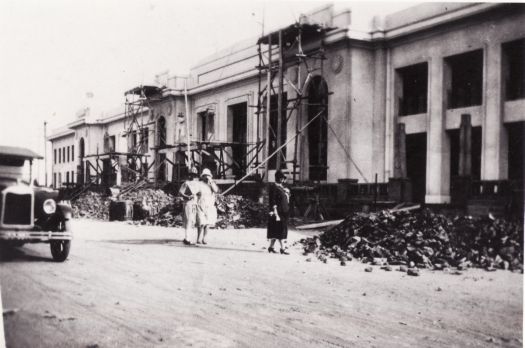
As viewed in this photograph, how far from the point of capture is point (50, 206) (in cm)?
366

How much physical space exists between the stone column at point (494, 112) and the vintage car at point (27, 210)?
3843mm

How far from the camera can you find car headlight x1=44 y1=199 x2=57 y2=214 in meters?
3.63

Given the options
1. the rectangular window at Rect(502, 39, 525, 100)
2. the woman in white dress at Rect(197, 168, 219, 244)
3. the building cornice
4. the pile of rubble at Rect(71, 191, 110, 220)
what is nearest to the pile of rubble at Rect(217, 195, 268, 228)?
the woman in white dress at Rect(197, 168, 219, 244)

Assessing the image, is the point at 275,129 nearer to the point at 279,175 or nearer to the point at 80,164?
the point at 279,175

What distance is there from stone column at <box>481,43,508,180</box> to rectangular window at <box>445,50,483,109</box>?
0.22 metres

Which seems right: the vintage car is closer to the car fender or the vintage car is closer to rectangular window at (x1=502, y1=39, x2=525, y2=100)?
the car fender

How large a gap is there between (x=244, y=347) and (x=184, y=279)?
0.86 metres

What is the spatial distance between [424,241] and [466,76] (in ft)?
12.3

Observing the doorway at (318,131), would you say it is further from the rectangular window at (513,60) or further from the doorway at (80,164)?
the doorway at (80,164)

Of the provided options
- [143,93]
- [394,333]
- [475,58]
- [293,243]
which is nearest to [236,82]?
[293,243]

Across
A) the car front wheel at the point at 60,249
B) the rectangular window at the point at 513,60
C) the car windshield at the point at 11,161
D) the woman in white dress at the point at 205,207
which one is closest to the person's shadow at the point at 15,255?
the car front wheel at the point at 60,249

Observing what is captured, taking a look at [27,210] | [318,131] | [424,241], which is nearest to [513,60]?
[424,241]

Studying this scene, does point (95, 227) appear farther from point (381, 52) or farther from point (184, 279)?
point (381, 52)

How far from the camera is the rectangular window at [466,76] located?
696cm
